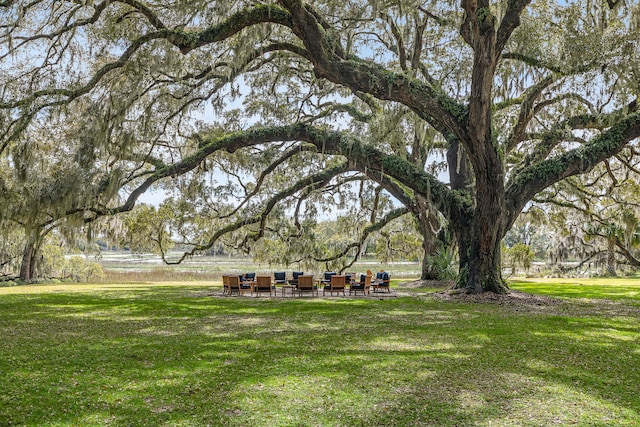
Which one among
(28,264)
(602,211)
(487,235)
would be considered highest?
(602,211)

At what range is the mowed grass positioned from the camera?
168 inches

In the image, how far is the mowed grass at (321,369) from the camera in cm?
426

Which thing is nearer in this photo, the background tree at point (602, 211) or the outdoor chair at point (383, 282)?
the outdoor chair at point (383, 282)

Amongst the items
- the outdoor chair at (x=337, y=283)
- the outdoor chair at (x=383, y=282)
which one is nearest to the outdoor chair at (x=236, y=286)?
the outdoor chair at (x=337, y=283)

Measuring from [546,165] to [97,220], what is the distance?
12504 mm

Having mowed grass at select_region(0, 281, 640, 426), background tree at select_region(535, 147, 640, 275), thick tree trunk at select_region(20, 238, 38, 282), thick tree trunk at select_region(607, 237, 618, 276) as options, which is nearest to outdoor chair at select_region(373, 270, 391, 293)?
mowed grass at select_region(0, 281, 640, 426)

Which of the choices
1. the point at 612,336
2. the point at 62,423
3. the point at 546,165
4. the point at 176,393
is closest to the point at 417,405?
the point at 176,393

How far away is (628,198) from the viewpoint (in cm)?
2519

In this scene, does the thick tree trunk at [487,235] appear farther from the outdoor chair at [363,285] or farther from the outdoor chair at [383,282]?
the outdoor chair at [363,285]

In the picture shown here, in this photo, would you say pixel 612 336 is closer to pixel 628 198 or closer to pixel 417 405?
pixel 417 405

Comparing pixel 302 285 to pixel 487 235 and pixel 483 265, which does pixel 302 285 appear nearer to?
pixel 483 265

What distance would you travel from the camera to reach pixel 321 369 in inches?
226

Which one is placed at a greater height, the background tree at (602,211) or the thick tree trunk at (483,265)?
the background tree at (602,211)

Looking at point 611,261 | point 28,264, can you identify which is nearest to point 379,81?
point 28,264
